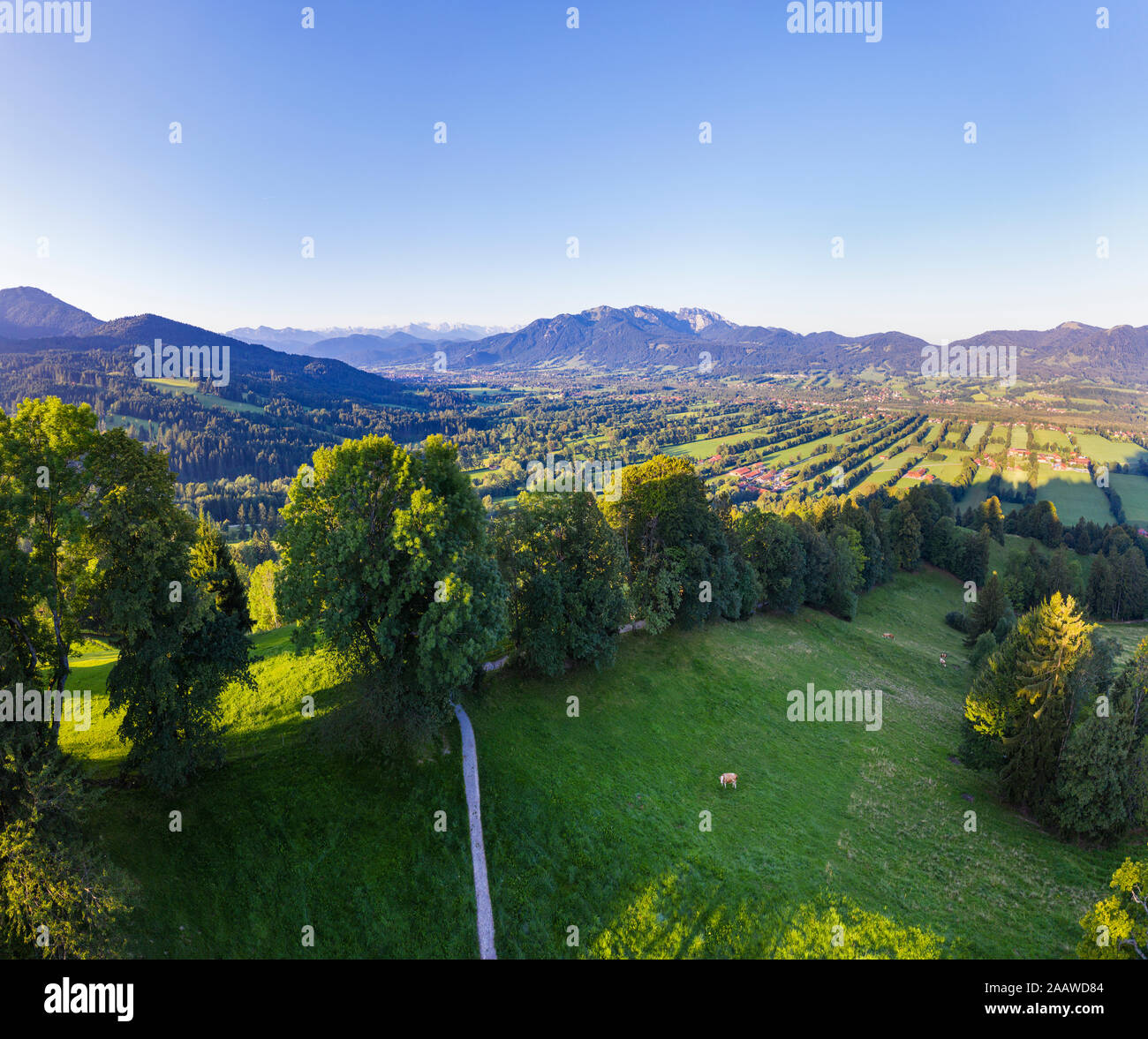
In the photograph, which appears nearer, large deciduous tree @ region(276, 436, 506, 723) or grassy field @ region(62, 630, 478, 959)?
grassy field @ region(62, 630, 478, 959)

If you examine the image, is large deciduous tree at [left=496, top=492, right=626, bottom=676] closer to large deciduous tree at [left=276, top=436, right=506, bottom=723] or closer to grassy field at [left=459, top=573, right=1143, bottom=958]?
grassy field at [left=459, top=573, right=1143, bottom=958]

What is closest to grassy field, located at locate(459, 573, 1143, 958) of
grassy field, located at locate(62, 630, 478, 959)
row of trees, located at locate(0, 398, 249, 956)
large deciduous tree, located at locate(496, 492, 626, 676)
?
grassy field, located at locate(62, 630, 478, 959)

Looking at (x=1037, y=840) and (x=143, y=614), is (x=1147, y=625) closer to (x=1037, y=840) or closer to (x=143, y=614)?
(x=1037, y=840)

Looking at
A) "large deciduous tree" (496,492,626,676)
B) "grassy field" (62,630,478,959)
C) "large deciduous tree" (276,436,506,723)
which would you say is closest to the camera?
"grassy field" (62,630,478,959)

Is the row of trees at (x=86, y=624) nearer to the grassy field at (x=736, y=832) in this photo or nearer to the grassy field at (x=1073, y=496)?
the grassy field at (x=736, y=832)

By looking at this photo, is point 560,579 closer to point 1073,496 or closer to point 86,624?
point 86,624

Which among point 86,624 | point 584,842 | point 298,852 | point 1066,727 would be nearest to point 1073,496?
point 1066,727

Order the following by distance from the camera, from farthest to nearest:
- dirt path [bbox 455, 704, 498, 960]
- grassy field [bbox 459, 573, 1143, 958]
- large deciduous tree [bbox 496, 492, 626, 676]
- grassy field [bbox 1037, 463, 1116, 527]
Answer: grassy field [bbox 1037, 463, 1116, 527] < large deciduous tree [bbox 496, 492, 626, 676] < grassy field [bbox 459, 573, 1143, 958] < dirt path [bbox 455, 704, 498, 960]
